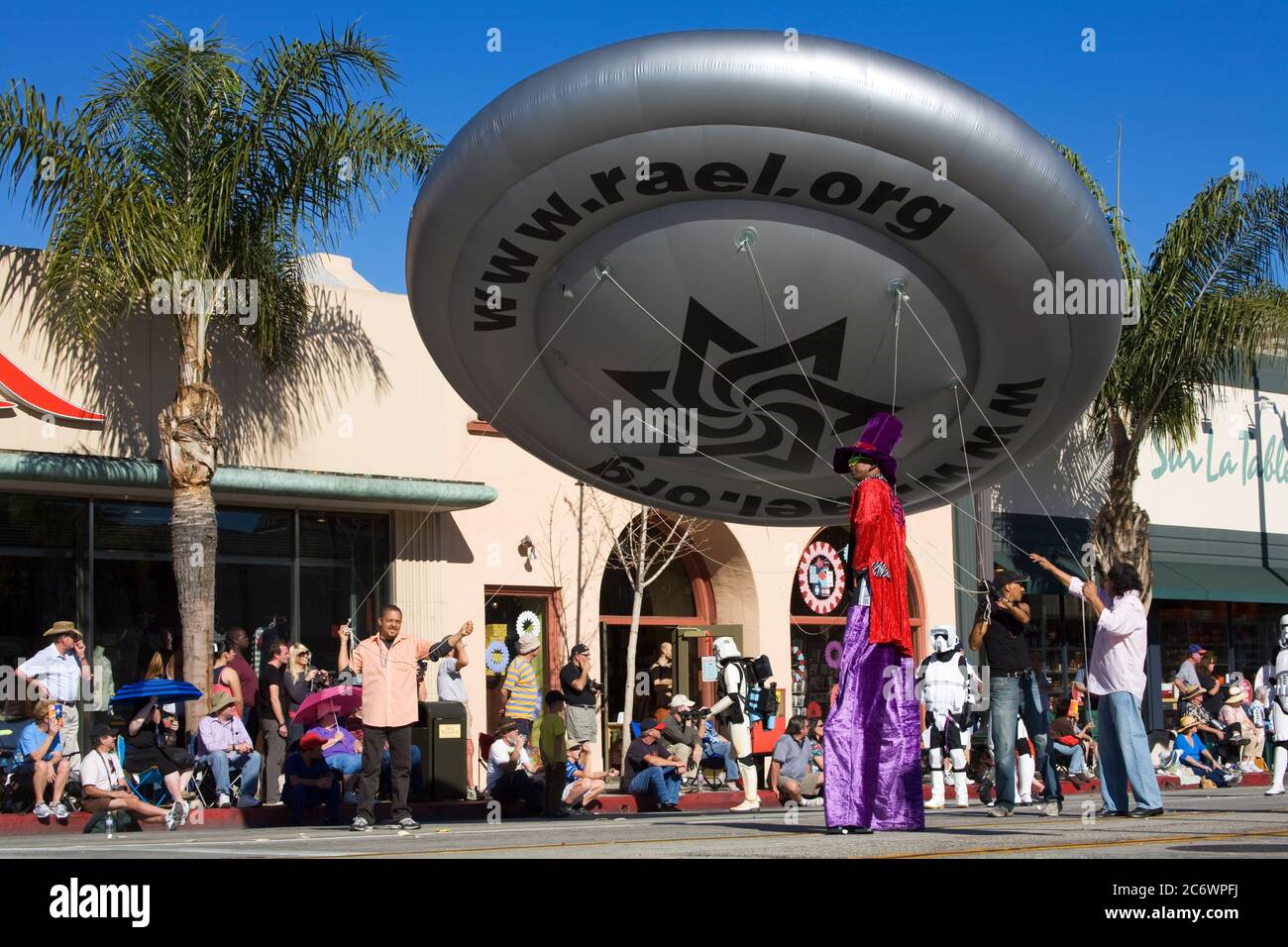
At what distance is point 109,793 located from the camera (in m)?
14.1

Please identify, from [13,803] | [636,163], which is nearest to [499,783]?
[13,803]

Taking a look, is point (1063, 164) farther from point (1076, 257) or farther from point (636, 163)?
point (636, 163)

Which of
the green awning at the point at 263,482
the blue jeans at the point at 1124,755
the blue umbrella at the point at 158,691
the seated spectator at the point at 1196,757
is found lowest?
the seated spectator at the point at 1196,757

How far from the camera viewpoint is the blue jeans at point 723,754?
2066 cm

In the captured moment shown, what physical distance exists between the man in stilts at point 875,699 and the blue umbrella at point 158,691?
8.70 metres

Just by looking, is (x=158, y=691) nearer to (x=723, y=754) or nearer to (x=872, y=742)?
(x=723, y=754)

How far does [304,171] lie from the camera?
18.2 metres

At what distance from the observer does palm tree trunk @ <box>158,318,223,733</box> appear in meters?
17.3

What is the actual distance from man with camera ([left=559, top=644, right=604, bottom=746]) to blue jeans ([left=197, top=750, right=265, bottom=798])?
3253mm

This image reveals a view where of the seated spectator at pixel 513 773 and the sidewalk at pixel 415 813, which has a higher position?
the seated spectator at pixel 513 773

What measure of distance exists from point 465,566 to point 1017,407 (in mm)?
12294

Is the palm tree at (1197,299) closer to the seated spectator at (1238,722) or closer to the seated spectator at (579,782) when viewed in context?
the seated spectator at (1238,722)

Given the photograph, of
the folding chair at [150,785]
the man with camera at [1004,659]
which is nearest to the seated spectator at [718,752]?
the folding chair at [150,785]

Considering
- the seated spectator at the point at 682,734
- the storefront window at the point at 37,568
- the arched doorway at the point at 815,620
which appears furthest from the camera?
the arched doorway at the point at 815,620
